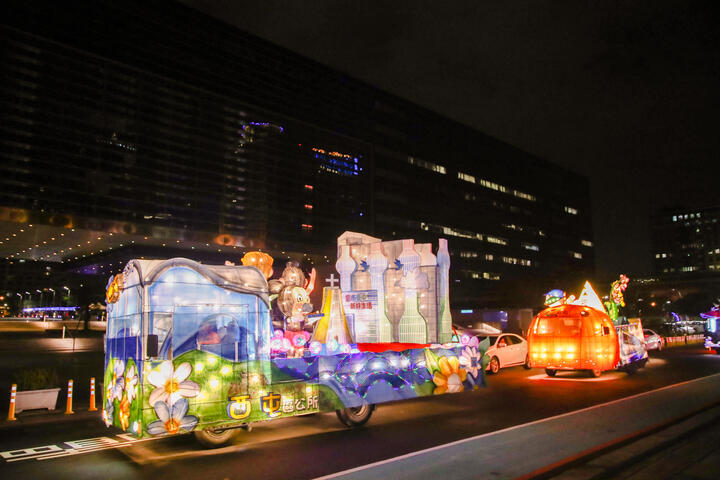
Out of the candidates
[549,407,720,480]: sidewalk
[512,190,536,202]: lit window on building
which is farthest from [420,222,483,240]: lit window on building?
[549,407,720,480]: sidewalk

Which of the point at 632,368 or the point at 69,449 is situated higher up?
the point at 69,449

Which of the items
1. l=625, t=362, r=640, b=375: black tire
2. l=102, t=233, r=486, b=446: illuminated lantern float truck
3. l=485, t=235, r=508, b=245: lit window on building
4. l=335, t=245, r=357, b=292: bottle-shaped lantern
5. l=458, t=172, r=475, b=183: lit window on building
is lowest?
l=625, t=362, r=640, b=375: black tire

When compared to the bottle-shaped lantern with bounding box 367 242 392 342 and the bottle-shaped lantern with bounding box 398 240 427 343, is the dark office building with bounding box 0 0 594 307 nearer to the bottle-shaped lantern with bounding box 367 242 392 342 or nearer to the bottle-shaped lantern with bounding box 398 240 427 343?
the bottle-shaped lantern with bounding box 367 242 392 342

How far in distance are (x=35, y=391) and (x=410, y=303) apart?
10546 millimetres

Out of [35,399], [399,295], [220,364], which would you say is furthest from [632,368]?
[35,399]

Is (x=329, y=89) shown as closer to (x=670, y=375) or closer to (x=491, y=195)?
(x=491, y=195)

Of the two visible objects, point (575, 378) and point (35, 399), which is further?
point (575, 378)

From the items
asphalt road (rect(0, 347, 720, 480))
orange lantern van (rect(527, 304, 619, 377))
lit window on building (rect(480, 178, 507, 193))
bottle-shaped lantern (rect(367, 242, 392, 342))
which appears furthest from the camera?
lit window on building (rect(480, 178, 507, 193))

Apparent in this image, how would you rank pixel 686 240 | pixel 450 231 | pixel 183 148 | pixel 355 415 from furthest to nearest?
pixel 686 240
pixel 450 231
pixel 183 148
pixel 355 415

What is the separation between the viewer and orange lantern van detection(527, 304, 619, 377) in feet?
55.2

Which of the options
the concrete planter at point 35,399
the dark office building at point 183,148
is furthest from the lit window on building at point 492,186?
the concrete planter at point 35,399

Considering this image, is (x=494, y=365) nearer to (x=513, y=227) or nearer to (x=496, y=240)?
(x=496, y=240)

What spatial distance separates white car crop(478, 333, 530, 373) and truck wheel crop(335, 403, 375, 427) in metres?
10.1

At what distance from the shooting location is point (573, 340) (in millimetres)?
17016
